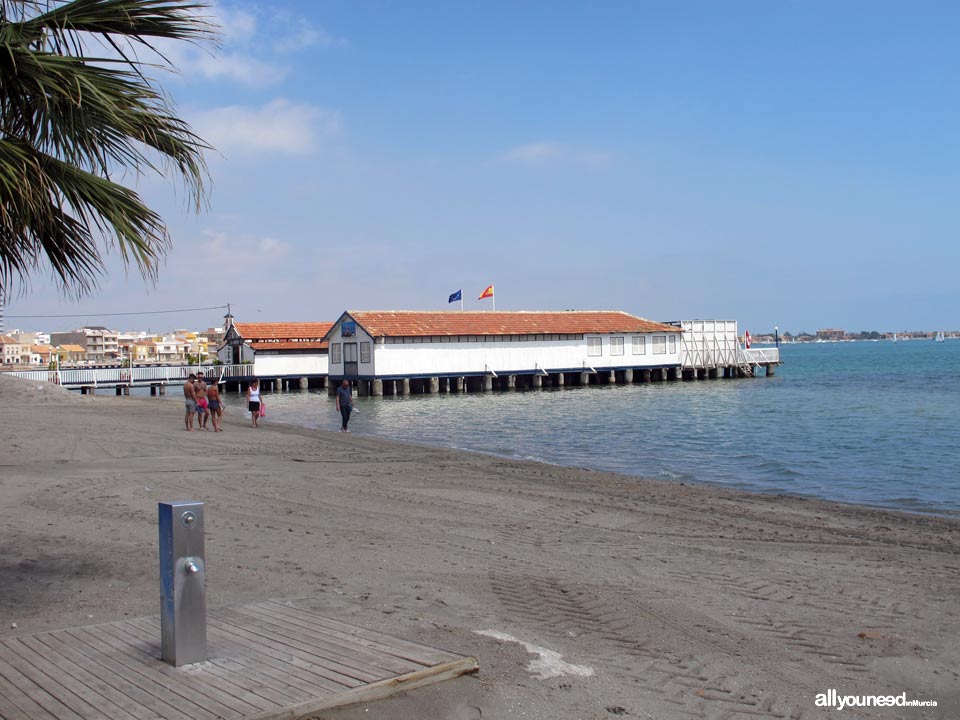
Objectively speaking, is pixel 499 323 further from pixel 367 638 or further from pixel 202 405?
pixel 367 638

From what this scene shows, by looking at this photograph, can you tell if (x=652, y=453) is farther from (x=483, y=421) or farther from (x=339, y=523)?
(x=339, y=523)

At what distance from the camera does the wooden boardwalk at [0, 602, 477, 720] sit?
15.0 feet

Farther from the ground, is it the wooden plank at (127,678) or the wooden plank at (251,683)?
the wooden plank at (127,678)

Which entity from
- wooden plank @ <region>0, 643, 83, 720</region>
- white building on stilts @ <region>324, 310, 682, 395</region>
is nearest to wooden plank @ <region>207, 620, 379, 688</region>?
wooden plank @ <region>0, 643, 83, 720</region>

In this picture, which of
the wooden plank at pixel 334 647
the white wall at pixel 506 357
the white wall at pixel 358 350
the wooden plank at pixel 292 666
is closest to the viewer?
the wooden plank at pixel 292 666

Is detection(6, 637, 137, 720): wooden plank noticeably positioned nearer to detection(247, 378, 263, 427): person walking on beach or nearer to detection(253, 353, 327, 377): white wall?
detection(247, 378, 263, 427): person walking on beach

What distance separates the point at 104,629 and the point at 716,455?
1997 centimetres

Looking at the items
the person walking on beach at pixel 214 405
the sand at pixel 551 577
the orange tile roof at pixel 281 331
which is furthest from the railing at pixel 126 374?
the sand at pixel 551 577

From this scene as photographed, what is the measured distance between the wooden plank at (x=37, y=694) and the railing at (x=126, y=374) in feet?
168

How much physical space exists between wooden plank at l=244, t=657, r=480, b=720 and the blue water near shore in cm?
1284

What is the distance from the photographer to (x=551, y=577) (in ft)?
28.1

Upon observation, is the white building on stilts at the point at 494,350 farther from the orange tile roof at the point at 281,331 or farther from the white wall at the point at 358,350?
the orange tile roof at the point at 281,331

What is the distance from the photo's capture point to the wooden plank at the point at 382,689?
14.9 ft

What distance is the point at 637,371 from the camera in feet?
207
